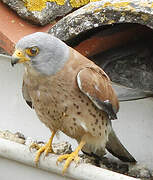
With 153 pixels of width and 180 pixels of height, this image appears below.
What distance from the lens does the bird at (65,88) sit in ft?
10.5

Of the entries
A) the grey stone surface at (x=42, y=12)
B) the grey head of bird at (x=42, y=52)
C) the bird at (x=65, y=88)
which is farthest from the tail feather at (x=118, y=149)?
the grey stone surface at (x=42, y=12)

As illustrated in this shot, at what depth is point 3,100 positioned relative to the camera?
4.11m

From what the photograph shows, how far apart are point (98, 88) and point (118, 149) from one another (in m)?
0.51

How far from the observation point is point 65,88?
3.31 metres

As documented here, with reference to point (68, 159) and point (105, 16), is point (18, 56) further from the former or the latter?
point (68, 159)

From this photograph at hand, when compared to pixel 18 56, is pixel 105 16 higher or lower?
higher

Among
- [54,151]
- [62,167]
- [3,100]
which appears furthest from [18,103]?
[62,167]

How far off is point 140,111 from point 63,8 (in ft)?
2.55

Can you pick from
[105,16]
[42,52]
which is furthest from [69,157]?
[105,16]

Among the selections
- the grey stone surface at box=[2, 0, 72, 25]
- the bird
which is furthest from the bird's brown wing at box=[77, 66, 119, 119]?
the grey stone surface at box=[2, 0, 72, 25]

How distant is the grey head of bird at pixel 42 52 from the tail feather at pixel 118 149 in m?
0.64

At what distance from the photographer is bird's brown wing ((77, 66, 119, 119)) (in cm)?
330

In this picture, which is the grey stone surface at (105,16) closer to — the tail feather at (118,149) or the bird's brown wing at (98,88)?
the bird's brown wing at (98,88)

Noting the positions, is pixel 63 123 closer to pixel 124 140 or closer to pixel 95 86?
pixel 95 86
